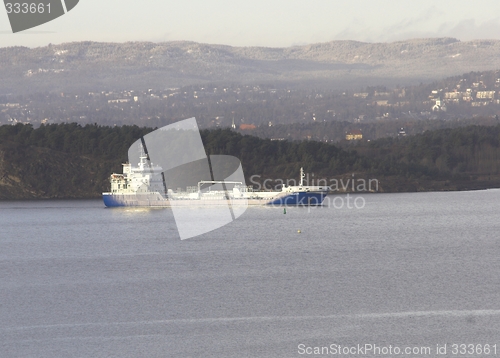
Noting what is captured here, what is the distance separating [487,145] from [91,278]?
118960 millimetres

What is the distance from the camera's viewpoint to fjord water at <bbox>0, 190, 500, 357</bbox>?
85.1ft

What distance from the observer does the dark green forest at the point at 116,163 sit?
4712 inches

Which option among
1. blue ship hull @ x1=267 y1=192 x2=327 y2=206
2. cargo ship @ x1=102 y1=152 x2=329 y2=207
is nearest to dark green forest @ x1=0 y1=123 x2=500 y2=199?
cargo ship @ x1=102 y1=152 x2=329 y2=207

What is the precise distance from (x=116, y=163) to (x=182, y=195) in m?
31.4

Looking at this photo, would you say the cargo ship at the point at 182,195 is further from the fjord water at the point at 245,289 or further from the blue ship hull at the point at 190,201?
the fjord water at the point at 245,289

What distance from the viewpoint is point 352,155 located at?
130875 mm

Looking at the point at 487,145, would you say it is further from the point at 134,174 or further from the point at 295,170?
the point at 134,174

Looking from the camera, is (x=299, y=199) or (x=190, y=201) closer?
(x=299, y=199)

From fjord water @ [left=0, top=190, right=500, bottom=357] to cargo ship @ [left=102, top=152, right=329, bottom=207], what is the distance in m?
22.5

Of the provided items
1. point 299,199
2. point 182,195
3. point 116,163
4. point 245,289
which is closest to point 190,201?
point 182,195

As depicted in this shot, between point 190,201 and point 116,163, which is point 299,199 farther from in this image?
point 116,163

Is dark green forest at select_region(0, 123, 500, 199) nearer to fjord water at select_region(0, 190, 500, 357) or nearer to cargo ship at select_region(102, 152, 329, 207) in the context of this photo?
cargo ship at select_region(102, 152, 329, 207)

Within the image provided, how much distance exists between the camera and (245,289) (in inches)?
1346

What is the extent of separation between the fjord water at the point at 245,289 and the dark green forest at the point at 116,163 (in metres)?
56.9
